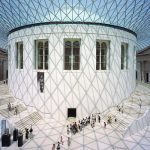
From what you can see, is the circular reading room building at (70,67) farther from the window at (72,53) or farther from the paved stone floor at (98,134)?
the paved stone floor at (98,134)

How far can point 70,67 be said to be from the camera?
1179 inches

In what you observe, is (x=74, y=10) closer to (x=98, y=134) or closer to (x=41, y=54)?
(x=41, y=54)

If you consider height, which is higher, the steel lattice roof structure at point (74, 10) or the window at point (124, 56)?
the steel lattice roof structure at point (74, 10)

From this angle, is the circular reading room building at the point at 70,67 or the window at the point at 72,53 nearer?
the circular reading room building at the point at 70,67

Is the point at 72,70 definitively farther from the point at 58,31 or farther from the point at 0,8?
the point at 0,8

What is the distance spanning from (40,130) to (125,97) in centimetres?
1467

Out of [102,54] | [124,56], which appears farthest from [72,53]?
[124,56]

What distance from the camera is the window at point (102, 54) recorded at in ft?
101

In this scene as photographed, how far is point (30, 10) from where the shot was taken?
96.5 feet

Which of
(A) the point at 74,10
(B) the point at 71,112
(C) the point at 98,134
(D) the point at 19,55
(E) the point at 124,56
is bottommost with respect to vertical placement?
(C) the point at 98,134

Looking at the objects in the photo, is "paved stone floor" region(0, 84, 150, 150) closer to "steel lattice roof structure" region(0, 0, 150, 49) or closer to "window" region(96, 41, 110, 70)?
"window" region(96, 41, 110, 70)

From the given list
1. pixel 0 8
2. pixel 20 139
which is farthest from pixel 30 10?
pixel 20 139

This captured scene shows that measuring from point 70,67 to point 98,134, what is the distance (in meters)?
9.89

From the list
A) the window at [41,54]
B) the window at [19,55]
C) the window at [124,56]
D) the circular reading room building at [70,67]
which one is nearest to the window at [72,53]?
the circular reading room building at [70,67]
